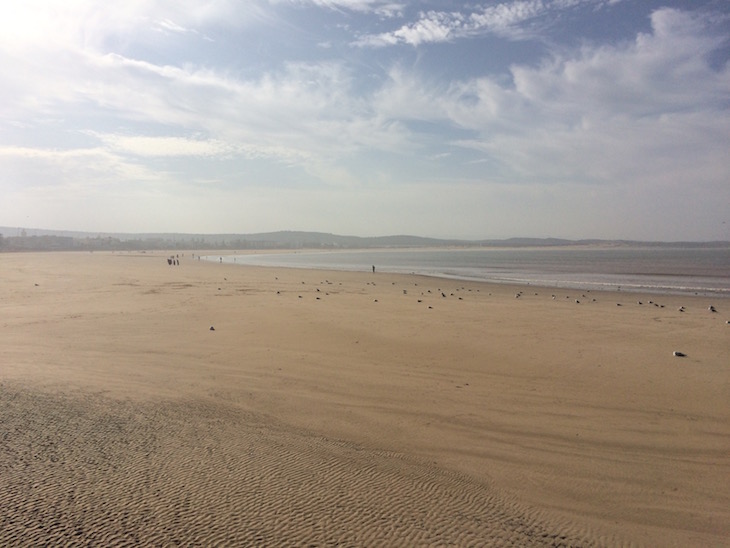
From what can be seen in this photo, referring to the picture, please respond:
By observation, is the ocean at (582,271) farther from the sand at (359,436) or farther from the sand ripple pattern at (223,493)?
the sand ripple pattern at (223,493)

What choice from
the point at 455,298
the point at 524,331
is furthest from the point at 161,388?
the point at 455,298

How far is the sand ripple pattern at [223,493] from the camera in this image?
360 centimetres

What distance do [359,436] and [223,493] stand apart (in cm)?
234

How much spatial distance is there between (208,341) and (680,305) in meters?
20.5

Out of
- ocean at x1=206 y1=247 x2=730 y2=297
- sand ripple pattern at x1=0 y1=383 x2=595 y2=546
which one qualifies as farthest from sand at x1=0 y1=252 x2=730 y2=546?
ocean at x1=206 y1=247 x2=730 y2=297

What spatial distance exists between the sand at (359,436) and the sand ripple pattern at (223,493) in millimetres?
24

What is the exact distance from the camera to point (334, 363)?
1016 centimetres

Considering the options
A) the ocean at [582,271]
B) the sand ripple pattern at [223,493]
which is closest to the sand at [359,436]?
the sand ripple pattern at [223,493]

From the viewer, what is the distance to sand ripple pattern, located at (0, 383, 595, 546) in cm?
360

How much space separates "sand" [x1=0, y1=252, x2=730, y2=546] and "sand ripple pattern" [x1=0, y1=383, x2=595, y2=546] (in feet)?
0.08

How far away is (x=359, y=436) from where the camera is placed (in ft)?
20.1

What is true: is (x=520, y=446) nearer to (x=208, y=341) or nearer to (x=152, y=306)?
(x=208, y=341)

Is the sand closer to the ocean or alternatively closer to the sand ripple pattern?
the sand ripple pattern

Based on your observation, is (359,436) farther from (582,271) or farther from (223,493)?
(582,271)
